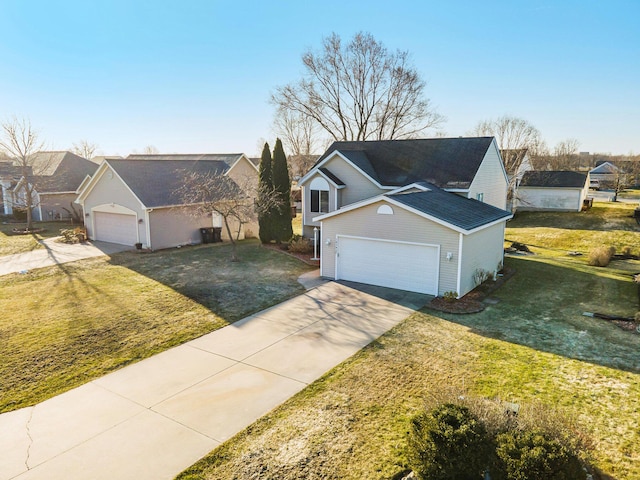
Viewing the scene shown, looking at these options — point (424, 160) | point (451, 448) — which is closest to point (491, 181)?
point (424, 160)

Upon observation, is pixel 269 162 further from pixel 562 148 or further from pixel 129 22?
pixel 562 148

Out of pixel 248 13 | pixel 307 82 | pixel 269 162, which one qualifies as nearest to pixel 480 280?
pixel 269 162

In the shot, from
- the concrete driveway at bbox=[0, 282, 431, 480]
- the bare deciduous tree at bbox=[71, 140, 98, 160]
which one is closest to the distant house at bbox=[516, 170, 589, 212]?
the concrete driveway at bbox=[0, 282, 431, 480]

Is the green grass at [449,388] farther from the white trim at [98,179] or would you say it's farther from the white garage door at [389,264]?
the white trim at [98,179]

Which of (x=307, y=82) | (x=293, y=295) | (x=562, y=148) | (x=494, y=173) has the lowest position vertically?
(x=293, y=295)

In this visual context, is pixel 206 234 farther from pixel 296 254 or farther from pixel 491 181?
pixel 491 181
